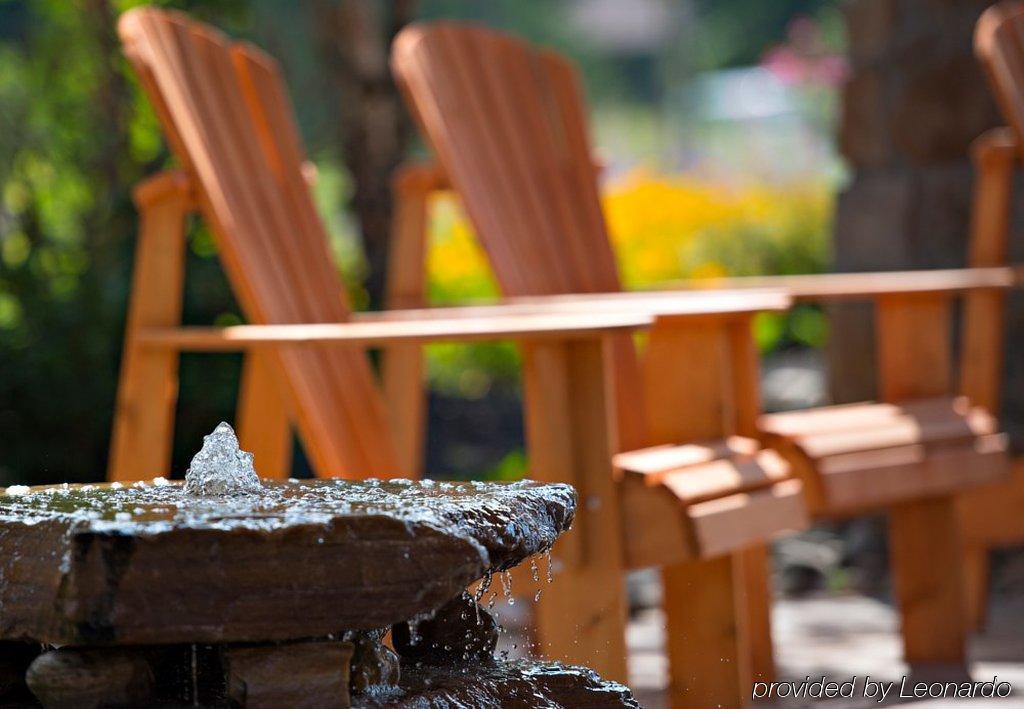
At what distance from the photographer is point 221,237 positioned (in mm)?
2990

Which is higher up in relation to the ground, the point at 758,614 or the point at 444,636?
the point at 444,636

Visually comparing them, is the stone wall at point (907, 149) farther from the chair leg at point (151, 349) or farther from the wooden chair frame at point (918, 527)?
the chair leg at point (151, 349)

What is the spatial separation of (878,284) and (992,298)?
→ 82 cm

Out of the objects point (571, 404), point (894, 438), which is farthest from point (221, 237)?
point (894, 438)

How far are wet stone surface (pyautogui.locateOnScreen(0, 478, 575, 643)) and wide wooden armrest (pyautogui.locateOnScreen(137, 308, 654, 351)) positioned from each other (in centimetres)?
64

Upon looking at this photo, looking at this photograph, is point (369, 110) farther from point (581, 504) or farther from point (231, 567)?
point (231, 567)

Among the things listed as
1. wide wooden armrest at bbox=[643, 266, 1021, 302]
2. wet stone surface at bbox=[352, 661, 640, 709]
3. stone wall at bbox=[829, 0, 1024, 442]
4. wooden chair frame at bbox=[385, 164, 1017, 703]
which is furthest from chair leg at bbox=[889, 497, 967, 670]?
wet stone surface at bbox=[352, 661, 640, 709]

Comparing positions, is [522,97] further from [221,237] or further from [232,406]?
[232,406]

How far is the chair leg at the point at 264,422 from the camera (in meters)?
3.38

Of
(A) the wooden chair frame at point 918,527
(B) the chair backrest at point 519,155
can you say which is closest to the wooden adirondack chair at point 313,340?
(B) the chair backrest at point 519,155

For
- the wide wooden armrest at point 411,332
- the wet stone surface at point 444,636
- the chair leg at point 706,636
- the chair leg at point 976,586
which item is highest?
the wide wooden armrest at point 411,332

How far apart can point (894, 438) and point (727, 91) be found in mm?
18606

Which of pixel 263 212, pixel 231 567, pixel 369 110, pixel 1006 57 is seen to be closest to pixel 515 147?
pixel 263 212

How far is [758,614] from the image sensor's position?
3316mm
